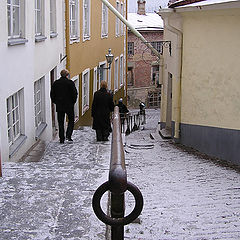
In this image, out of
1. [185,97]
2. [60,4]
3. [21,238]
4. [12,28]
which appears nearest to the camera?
[21,238]

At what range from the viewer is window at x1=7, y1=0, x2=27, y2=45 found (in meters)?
6.86

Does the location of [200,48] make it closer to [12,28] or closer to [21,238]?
[12,28]

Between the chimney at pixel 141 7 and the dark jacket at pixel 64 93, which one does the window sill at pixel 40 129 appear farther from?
the chimney at pixel 141 7

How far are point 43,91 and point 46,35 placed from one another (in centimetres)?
124

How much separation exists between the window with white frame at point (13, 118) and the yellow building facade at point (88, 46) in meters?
5.34

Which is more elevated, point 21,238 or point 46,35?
point 46,35

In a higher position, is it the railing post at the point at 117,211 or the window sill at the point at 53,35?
the window sill at the point at 53,35

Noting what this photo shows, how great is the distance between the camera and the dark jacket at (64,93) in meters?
8.32

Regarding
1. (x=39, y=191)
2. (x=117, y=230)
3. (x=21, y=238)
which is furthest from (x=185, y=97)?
(x=117, y=230)

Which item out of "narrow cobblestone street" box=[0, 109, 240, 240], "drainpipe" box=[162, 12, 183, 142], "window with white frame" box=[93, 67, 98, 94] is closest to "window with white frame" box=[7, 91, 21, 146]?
"narrow cobblestone street" box=[0, 109, 240, 240]

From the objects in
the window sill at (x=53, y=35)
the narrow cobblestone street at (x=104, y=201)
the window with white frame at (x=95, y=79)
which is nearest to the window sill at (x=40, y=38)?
the window sill at (x=53, y=35)

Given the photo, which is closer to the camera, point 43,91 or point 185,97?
point 43,91

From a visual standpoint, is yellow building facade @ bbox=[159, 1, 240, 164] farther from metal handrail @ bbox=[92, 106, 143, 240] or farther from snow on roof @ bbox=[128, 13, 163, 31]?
snow on roof @ bbox=[128, 13, 163, 31]

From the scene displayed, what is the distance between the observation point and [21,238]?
348 centimetres
